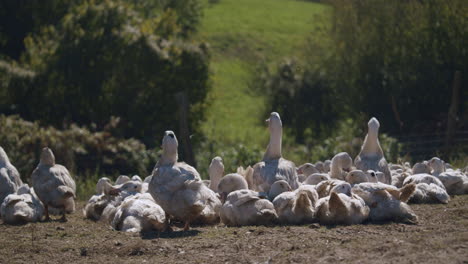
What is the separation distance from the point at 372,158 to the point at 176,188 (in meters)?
3.68

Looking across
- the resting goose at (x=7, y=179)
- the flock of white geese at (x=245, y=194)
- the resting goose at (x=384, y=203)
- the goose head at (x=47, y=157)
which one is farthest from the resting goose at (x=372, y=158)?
the resting goose at (x=7, y=179)

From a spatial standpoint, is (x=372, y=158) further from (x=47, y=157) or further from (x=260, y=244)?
(x=47, y=157)

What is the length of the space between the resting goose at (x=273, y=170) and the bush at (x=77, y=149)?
23.8 ft

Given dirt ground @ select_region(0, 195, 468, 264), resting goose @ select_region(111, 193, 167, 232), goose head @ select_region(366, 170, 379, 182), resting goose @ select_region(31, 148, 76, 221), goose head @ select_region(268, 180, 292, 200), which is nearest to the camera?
dirt ground @ select_region(0, 195, 468, 264)

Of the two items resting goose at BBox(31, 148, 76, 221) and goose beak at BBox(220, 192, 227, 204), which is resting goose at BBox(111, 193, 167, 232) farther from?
resting goose at BBox(31, 148, 76, 221)

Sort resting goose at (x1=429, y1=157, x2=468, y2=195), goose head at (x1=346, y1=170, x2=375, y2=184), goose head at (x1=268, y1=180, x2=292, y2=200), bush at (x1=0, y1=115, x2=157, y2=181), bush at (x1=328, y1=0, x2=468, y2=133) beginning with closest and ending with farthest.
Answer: goose head at (x1=268, y1=180, x2=292, y2=200), goose head at (x1=346, y1=170, x2=375, y2=184), resting goose at (x1=429, y1=157, x2=468, y2=195), bush at (x1=0, y1=115, x2=157, y2=181), bush at (x1=328, y1=0, x2=468, y2=133)

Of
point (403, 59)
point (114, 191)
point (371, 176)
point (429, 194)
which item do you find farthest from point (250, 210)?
point (403, 59)

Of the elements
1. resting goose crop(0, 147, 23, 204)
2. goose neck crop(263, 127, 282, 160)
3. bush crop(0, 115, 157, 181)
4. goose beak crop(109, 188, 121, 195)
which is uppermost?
goose neck crop(263, 127, 282, 160)

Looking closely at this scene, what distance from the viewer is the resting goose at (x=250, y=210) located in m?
9.98

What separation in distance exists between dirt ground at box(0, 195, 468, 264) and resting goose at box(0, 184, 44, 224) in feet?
Answer: 2.26

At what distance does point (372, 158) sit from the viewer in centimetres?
1222

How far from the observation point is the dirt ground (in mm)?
7812

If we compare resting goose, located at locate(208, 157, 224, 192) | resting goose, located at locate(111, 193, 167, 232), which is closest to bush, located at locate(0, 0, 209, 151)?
resting goose, located at locate(208, 157, 224, 192)

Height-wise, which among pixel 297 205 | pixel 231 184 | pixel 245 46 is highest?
pixel 297 205
